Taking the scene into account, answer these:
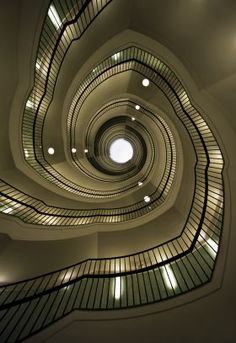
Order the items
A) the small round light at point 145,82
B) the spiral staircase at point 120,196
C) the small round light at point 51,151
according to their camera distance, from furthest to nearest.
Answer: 1. the small round light at point 51,151
2. the small round light at point 145,82
3. the spiral staircase at point 120,196

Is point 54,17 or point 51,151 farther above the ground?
point 51,151

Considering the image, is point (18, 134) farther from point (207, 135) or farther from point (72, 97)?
point (207, 135)

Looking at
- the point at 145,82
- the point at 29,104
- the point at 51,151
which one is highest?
the point at 145,82

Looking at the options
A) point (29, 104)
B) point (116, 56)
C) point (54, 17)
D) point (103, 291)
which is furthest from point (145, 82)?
point (103, 291)

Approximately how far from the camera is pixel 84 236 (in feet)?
24.2

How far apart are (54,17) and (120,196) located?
7.45 metres

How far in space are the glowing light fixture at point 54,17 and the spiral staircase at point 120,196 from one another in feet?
0.13

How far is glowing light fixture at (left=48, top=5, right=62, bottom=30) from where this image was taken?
204 inches

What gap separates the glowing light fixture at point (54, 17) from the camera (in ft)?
17.0

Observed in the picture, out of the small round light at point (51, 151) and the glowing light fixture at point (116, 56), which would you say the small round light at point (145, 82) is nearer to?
the glowing light fixture at point (116, 56)

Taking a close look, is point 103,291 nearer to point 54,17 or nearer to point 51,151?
point 51,151

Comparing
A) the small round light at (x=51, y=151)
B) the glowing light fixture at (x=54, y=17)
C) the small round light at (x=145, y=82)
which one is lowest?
the glowing light fixture at (x=54, y=17)

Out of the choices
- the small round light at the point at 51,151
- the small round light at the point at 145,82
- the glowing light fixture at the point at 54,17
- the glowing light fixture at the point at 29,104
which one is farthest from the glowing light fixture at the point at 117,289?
the small round light at the point at 145,82

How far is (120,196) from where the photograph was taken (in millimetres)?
10047
